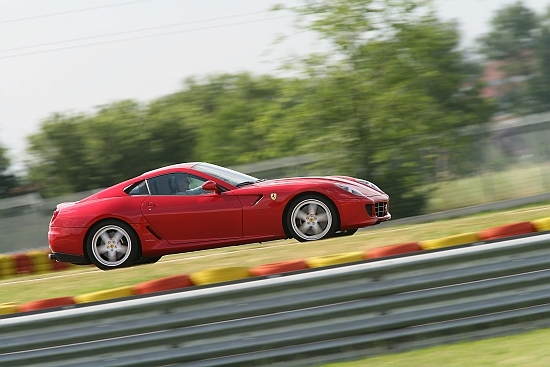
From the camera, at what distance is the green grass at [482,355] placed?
5.18 meters

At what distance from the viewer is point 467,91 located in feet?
182

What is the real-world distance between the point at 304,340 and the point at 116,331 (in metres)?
1.20

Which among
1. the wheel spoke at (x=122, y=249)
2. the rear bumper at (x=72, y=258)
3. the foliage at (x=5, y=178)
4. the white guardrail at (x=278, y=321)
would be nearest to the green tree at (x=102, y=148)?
the foliage at (x=5, y=178)

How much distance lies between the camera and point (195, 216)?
10211mm

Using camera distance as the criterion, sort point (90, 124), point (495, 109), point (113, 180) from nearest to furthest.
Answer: point (113, 180)
point (90, 124)
point (495, 109)

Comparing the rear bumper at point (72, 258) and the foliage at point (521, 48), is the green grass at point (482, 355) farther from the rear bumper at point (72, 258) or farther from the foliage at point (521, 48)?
the foliage at point (521, 48)

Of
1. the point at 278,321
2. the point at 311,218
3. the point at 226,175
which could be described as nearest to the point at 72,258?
the point at 226,175

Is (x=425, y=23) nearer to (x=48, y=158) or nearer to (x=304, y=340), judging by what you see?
(x=304, y=340)

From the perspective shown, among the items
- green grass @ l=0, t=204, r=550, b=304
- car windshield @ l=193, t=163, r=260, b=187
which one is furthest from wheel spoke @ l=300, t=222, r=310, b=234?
car windshield @ l=193, t=163, r=260, b=187

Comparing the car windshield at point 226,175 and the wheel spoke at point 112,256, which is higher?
the car windshield at point 226,175

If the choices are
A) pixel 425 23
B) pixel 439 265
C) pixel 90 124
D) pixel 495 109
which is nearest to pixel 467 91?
pixel 495 109

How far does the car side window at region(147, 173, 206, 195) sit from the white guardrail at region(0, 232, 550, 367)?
192 inches

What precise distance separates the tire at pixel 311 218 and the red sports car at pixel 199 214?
0.01 meters

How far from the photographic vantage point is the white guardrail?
549 centimetres
